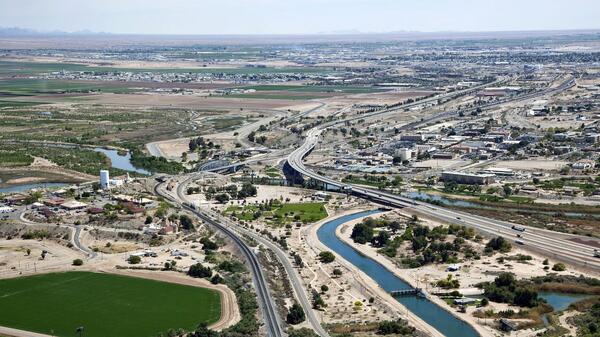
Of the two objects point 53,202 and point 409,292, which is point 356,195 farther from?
point 409,292

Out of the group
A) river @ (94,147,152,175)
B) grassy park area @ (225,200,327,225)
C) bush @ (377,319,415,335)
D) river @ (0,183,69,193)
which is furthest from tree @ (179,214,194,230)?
river @ (94,147,152,175)

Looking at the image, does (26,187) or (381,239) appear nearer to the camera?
(381,239)

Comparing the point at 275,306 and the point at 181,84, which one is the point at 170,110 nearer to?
the point at 181,84

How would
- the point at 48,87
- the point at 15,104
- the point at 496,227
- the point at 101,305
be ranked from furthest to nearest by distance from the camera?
the point at 48,87 < the point at 15,104 < the point at 496,227 < the point at 101,305

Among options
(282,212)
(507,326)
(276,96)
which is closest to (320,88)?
(276,96)

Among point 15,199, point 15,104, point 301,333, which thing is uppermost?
point 301,333

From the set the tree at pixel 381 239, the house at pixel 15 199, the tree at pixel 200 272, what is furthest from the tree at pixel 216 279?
the house at pixel 15 199

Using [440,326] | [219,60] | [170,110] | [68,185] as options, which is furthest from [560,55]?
[440,326]
